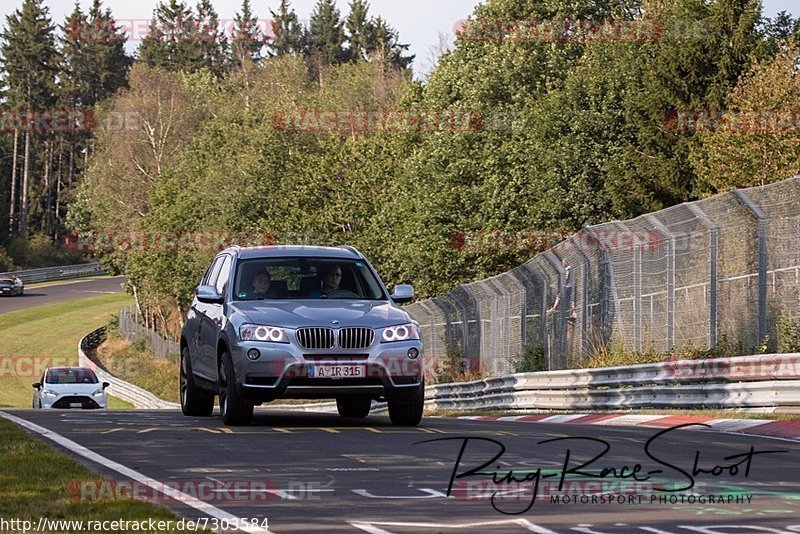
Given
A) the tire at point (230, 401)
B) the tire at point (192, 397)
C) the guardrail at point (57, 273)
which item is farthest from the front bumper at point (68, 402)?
the guardrail at point (57, 273)

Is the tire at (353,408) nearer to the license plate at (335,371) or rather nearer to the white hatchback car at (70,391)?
the license plate at (335,371)

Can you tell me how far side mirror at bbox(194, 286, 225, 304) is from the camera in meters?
16.6

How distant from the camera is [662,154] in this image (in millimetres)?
49969

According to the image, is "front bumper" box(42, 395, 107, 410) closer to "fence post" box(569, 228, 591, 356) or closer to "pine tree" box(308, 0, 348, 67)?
"fence post" box(569, 228, 591, 356)

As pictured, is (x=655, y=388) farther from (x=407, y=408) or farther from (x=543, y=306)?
(x=407, y=408)

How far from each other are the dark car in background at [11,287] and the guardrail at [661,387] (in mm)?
76316

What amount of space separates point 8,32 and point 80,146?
15795mm

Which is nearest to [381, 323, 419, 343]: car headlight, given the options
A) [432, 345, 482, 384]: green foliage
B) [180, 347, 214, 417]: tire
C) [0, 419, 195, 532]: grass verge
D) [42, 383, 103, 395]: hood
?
[180, 347, 214, 417]: tire

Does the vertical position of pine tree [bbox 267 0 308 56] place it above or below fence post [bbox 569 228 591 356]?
above

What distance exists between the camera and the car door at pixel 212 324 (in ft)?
54.1

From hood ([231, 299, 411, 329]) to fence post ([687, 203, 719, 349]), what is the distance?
6.36 m

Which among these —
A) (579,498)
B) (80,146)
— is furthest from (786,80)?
(80,146)

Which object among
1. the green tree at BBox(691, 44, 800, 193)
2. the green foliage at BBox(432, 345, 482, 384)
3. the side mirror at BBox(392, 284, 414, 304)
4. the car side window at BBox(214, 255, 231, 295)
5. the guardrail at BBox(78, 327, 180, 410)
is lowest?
the guardrail at BBox(78, 327, 180, 410)

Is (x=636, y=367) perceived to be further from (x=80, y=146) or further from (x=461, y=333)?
(x=80, y=146)
